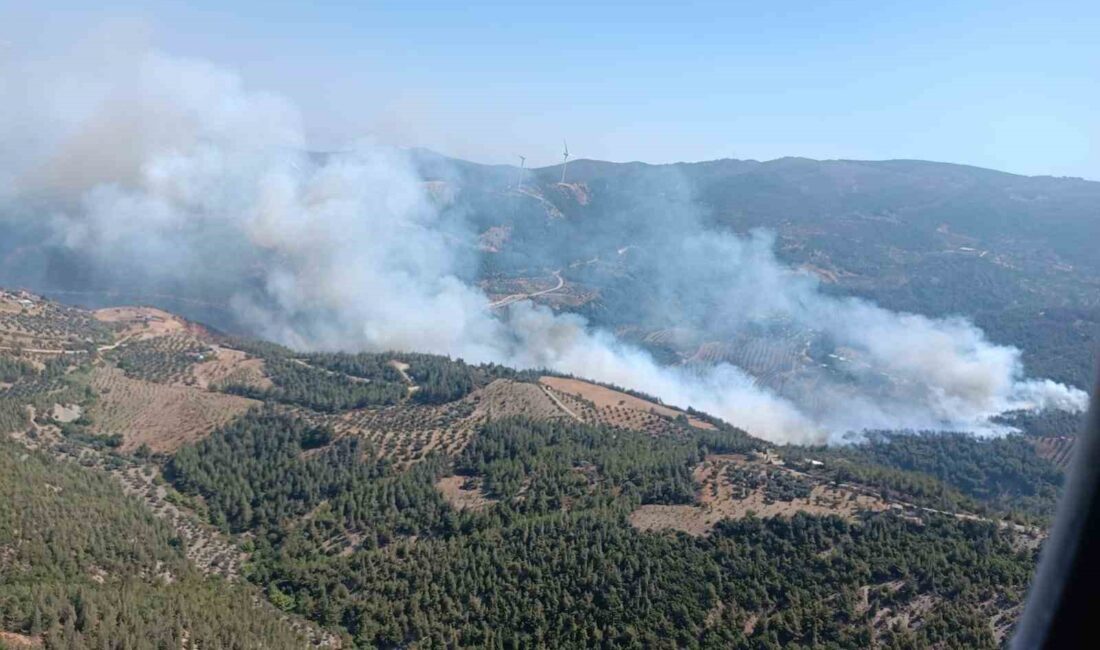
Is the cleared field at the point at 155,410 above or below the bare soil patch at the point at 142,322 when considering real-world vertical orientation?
below

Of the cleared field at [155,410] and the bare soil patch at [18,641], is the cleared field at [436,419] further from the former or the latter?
the bare soil patch at [18,641]

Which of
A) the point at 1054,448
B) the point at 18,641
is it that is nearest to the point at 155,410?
the point at 18,641

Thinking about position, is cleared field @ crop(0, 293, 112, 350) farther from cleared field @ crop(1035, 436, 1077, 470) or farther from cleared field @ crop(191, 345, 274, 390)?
cleared field @ crop(1035, 436, 1077, 470)

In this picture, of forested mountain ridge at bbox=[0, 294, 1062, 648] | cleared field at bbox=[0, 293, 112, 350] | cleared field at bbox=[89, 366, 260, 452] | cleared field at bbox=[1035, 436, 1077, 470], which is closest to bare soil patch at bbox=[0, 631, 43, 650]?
forested mountain ridge at bbox=[0, 294, 1062, 648]

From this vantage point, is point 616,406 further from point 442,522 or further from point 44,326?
point 44,326

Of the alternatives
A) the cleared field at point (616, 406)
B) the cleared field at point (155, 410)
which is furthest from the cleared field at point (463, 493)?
the cleared field at point (155, 410)

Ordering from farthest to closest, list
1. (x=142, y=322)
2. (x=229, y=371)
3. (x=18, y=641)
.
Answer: (x=142, y=322) < (x=229, y=371) < (x=18, y=641)

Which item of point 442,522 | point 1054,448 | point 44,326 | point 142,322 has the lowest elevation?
point 1054,448
